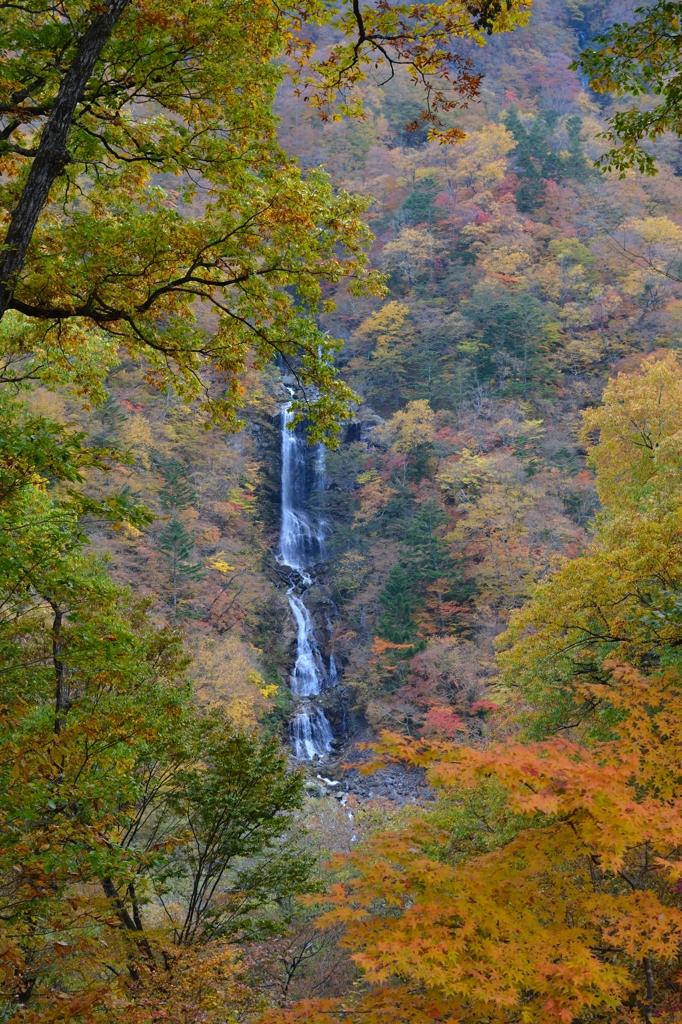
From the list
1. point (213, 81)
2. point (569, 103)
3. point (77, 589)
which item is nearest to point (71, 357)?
point (77, 589)

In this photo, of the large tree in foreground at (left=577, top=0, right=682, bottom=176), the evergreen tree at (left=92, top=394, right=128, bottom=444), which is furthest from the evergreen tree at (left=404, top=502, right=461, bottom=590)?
the large tree in foreground at (left=577, top=0, right=682, bottom=176)

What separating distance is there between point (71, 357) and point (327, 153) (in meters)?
46.0

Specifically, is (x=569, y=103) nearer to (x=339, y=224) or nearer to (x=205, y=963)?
(x=339, y=224)

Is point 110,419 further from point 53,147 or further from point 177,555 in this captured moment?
point 53,147

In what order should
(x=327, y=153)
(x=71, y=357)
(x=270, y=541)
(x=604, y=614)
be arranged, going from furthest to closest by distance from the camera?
1. (x=327, y=153)
2. (x=270, y=541)
3. (x=604, y=614)
4. (x=71, y=357)

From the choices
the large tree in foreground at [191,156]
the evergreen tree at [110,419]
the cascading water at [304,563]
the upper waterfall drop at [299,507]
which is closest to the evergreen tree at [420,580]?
the cascading water at [304,563]

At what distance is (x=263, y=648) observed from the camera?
942 inches

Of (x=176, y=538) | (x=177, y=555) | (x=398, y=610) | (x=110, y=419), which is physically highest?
(x=110, y=419)

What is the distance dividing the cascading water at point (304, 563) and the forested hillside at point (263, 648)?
358 mm

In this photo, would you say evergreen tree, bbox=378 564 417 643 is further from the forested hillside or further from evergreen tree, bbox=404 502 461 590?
evergreen tree, bbox=404 502 461 590

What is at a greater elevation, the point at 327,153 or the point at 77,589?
the point at 327,153

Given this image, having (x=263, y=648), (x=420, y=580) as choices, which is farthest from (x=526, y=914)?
(x=263, y=648)

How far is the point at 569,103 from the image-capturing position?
50219mm

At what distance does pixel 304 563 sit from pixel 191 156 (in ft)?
83.8
